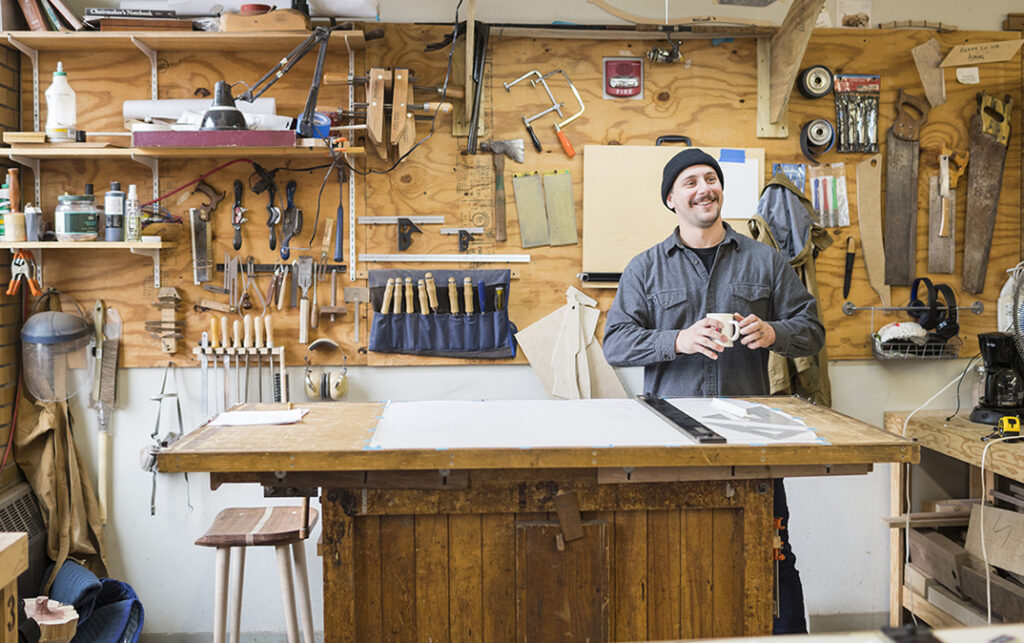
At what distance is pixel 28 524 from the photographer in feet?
9.96

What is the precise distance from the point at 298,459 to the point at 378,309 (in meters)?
1.58

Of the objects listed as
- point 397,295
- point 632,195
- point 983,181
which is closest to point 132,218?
point 397,295

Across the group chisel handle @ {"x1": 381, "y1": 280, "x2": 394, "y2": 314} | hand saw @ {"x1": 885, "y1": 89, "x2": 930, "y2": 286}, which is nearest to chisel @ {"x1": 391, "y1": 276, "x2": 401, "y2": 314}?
chisel handle @ {"x1": 381, "y1": 280, "x2": 394, "y2": 314}

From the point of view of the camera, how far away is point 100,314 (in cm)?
325

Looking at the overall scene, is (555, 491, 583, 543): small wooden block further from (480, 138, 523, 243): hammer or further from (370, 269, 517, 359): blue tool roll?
(480, 138, 523, 243): hammer

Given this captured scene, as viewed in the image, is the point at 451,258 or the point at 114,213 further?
the point at 451,258

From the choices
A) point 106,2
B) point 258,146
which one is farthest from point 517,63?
point 106,2

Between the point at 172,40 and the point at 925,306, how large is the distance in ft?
10.8

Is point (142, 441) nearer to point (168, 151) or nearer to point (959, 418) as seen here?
point (168, 151)

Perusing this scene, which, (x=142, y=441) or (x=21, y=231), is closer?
(x=21, y=231)

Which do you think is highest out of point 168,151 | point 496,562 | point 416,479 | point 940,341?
point 168,151

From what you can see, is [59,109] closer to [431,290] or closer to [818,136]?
[431,290]

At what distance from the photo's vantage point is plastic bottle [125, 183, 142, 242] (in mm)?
3049

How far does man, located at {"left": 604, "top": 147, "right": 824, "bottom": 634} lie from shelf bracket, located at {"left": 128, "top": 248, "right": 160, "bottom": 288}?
6.26 ft
